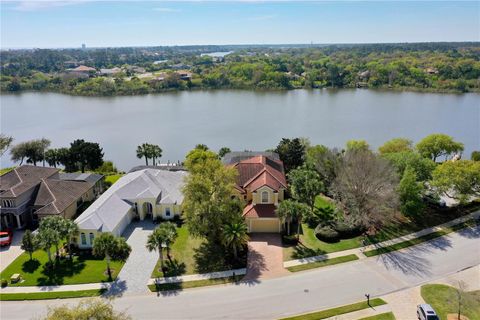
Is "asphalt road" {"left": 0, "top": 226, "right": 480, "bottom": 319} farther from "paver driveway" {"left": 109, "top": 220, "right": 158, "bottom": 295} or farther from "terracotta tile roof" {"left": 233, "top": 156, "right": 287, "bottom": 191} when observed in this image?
"terracotta tile roof" {"left": 233, "top": 156, "right": 287, "bottom": 191}

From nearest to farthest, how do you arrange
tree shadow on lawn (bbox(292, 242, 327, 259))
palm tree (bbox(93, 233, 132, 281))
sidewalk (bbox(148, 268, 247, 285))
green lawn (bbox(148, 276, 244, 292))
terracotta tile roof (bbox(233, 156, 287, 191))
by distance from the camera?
1. green lawn (bbox(148, 276, 244, 292))
2. palm tree (bbox(93, 233, 132, 281))
3. sidewalk (bbox(148, 268, 247, 285))
4. tree shadow on lawn (bbox(292, 242, 327, 259))
5. terracotta tile roof (bbox(233, 156, 287, 191))

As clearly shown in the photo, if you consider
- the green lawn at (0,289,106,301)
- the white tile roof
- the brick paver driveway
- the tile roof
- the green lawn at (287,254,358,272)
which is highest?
the tile roof

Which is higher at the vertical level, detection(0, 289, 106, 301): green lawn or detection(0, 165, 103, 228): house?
detection(0, 165, 103, 228): house

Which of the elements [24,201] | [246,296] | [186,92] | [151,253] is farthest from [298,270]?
[186,92]

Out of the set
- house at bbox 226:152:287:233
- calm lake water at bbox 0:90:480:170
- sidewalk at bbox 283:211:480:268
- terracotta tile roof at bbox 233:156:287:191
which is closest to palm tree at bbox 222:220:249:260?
sidewalk at bbox 283:211:480:268

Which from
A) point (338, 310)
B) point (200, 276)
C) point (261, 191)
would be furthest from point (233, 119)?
point (338, 310)

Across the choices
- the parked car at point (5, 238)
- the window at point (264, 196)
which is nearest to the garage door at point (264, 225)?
the window at point (264, 196)
